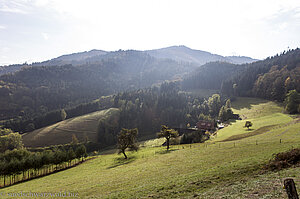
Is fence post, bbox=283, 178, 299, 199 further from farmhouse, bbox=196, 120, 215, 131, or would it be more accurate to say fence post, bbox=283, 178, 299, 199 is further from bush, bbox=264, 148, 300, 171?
farmhouse, bbox=196, 120, 215, 131

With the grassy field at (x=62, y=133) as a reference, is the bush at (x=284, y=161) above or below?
above

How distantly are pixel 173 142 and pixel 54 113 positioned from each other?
15478cm

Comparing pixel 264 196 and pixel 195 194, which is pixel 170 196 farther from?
pixel 264 196

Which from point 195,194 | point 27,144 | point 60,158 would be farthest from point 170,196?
point 27,144

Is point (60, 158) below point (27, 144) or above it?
above

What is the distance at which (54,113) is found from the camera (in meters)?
194

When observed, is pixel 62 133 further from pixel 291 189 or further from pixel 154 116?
pixel 291 189

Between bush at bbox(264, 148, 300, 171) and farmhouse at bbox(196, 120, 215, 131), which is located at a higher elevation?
bush at bbox(264, 148, 300, 171)

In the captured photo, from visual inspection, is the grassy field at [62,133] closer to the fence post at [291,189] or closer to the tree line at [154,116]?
the tree line at [154,116]

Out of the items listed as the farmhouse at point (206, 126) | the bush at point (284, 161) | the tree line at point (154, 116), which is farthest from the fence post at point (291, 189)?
the tree line at point (154, 116)

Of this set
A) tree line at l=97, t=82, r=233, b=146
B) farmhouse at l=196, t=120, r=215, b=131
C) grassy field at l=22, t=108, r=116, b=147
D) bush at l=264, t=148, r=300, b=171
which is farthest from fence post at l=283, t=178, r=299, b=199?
grassy field at l=22, t=108, r=116, b=147

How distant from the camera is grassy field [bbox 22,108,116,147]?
144 m

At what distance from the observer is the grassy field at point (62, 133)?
144 meters

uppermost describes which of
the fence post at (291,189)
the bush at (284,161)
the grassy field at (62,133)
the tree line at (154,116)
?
the fence post at (291,189)
